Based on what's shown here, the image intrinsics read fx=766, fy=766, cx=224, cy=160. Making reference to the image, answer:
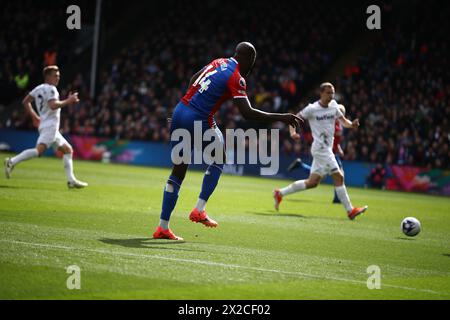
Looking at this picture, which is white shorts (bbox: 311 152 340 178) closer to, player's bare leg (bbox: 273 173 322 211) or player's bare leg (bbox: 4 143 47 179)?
player's bare leg (bbox: 273 173 322 211)

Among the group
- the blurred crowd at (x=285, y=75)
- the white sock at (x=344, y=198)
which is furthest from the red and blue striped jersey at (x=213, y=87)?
the blurred crowd at (x=285, y=75)

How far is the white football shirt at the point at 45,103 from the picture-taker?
16.5m

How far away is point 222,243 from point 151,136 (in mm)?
24557

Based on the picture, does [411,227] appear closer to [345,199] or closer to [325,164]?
[345,199]

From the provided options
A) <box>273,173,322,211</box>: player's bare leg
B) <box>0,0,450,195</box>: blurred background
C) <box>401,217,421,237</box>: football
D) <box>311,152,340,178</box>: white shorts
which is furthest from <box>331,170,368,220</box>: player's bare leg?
<box>0,0,450,195</box>: blurred background

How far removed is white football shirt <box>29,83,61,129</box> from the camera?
1652 cm

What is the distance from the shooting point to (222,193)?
19.5 meters

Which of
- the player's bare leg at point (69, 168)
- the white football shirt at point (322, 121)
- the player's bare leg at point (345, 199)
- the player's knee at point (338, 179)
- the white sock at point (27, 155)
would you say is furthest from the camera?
the white sock at point (27, 155)

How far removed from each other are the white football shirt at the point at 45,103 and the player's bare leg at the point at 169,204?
24.2ft

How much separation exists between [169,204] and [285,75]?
84.5 ft

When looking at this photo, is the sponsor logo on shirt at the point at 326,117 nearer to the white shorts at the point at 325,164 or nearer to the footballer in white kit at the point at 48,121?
the white shorts at the point at 325,164

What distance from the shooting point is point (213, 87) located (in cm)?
995

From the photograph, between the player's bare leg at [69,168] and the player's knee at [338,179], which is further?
the player's bare leg at [69,168]

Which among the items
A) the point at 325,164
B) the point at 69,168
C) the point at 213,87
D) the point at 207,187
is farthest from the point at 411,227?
the point at 69,168
